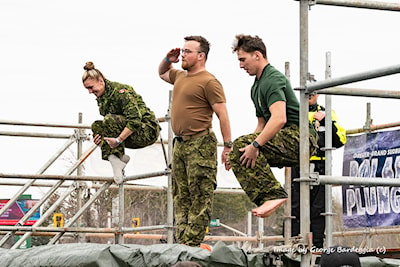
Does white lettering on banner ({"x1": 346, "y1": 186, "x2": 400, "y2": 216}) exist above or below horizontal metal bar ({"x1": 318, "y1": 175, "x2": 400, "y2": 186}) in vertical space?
below

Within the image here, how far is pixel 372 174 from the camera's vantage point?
387 inches

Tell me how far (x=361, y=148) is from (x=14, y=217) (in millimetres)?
8460

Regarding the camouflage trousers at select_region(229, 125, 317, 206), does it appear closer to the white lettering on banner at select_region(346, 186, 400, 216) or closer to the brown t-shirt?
the brown t-shirt

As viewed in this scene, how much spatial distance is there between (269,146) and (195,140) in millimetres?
1218

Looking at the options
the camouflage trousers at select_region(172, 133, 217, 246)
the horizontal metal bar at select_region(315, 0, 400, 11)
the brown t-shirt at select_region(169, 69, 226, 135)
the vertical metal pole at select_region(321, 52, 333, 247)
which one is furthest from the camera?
the vertical metal pole at select_region(321, 52, 333, 247)

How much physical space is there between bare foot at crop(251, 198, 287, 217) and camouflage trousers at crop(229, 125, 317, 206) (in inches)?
1.8

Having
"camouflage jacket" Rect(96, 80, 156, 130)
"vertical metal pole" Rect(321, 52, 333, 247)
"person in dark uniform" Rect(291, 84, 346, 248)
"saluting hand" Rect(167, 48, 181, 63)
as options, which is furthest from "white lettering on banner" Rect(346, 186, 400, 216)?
"saluting hand" Rect(167, 48, 181, 63)

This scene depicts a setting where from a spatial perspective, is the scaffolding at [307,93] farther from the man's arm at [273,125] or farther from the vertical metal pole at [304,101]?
the man's arm at [273,125]

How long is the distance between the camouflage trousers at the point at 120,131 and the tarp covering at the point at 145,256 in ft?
8.80

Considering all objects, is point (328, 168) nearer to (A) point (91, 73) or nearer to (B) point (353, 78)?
(A) point (91, 73)

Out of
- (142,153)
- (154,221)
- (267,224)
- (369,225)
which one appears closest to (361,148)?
(369,225)

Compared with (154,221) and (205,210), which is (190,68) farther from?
(154,221)

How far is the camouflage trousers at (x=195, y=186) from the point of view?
22.1 ft

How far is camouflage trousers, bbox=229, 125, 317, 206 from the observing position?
572cm
